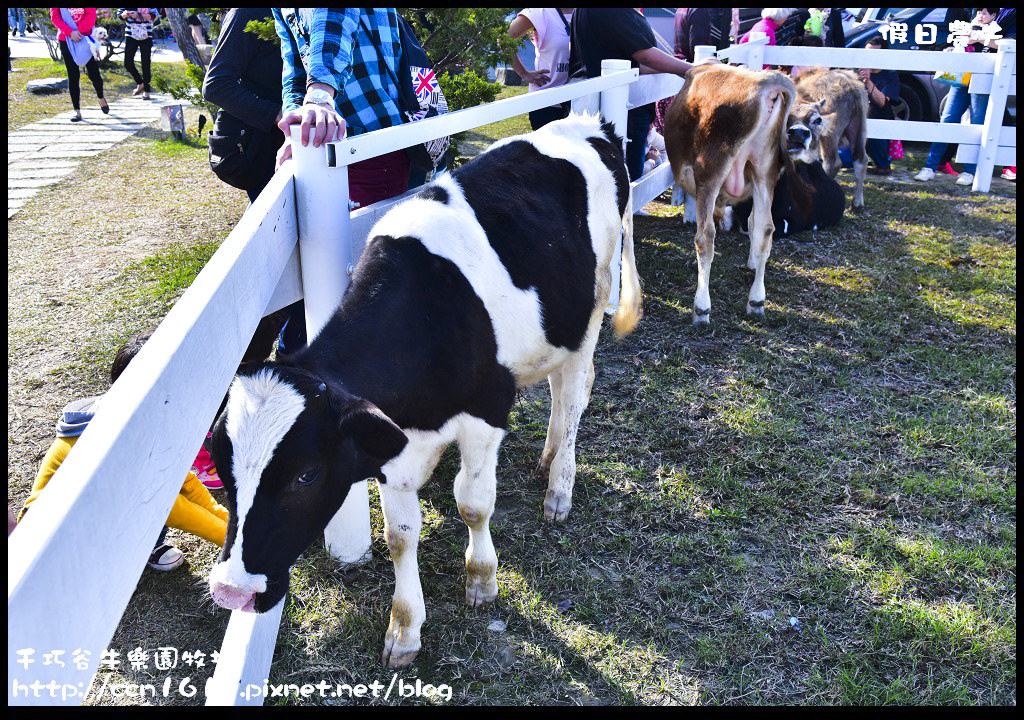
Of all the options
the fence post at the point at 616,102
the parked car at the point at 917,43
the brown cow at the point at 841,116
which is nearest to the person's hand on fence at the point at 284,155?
Answer: the fence post at the point at 616,102

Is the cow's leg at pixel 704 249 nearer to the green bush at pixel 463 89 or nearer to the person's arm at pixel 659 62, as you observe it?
the person's arm at pixel 659 62

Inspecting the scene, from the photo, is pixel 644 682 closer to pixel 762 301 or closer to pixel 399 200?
pixel 399 200

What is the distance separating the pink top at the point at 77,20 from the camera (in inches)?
409

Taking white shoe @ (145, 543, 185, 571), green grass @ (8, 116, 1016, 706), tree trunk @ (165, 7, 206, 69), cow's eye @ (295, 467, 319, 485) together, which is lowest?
green grass @ (8, 116, 1016, 706)

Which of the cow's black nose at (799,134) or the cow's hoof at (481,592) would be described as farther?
the cow's black nose at (799,134)

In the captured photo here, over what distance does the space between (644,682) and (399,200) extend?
1850 mm

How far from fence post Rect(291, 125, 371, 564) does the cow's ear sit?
0.52m

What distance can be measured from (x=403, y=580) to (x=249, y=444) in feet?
3.07

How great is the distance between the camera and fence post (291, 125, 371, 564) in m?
2.47

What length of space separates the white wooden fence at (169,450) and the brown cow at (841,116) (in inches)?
220

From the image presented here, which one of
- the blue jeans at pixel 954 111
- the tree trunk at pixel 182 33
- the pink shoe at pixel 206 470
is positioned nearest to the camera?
the pink shoe at pixel 206 470

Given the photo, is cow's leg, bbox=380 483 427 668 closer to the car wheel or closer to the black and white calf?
the black and white calf

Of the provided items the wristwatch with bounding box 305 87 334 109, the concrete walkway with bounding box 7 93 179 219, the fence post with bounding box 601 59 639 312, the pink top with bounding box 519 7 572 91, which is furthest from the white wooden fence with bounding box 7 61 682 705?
the concrete walkway with bounding box 7 93 179 219

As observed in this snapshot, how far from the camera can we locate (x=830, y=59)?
8055mm
